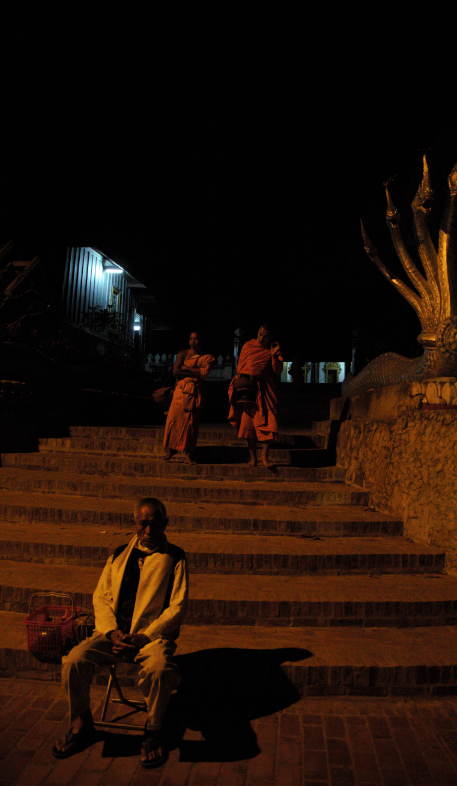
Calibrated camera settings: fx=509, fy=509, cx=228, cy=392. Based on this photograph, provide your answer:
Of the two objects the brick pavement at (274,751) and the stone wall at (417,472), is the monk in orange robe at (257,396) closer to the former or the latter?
the stone wall at (417,472)

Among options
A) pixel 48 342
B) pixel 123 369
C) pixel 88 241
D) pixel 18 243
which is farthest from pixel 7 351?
pixel 88 241

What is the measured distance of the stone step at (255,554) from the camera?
4.36m

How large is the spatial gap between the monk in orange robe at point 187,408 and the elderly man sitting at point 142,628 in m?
4.19

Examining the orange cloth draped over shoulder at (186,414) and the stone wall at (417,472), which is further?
the orange cloth draped over shoulder at (186,414)

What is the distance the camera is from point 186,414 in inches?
276

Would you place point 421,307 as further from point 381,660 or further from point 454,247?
point 381,660

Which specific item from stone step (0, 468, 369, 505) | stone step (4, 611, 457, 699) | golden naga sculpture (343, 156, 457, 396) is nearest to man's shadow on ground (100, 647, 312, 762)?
stone step (4, 611, 457, 699)

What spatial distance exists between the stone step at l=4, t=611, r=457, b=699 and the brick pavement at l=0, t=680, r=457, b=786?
0.10 meters

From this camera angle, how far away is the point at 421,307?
6.88m

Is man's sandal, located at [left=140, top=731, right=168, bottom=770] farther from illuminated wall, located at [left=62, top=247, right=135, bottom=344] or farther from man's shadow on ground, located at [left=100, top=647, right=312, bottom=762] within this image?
illuminated wall, located at [left=62, top=247, right=135, bottom=344]

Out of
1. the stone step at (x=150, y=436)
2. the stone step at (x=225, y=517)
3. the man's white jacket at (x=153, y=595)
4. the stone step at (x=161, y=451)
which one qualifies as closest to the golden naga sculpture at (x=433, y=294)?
the stone step at (x=161, y=451)

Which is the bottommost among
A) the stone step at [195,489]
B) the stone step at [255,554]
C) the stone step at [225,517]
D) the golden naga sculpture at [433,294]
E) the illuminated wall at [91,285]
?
the stone step at [255,554]

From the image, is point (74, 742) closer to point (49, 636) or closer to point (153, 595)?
point (49, 636)

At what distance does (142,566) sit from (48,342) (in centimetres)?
956
